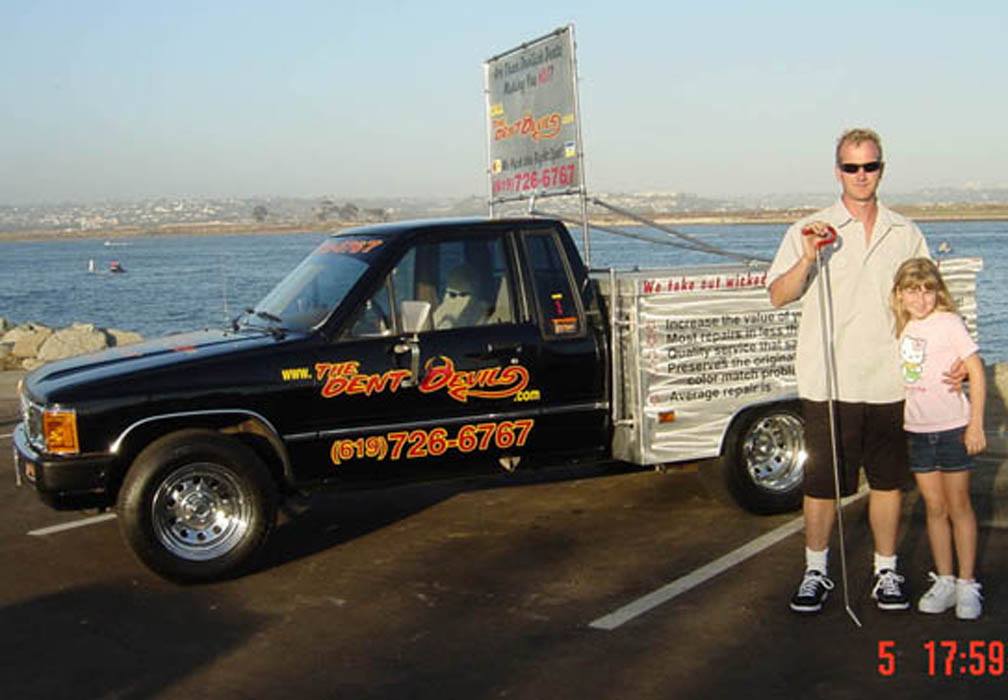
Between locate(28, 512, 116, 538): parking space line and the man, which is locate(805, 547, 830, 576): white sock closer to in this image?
the man

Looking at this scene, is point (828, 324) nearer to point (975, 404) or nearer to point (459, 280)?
point (975, 404)

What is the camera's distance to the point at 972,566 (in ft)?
17.2

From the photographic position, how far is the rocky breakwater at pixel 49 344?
69.2 ft

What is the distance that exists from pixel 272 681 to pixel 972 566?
3.13m

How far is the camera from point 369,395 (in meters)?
6.44

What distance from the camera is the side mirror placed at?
651 centimetres

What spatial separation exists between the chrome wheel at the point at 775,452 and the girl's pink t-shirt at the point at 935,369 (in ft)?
7.25

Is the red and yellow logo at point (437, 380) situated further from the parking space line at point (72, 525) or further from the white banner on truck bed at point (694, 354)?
the parking space line at point (72, 525)

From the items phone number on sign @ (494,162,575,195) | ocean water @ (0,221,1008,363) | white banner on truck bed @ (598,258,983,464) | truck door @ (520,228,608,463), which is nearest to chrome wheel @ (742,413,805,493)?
white banner on truck bed @ (598,258,983,464)

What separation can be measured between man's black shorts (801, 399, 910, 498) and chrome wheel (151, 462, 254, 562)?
9.72 feet

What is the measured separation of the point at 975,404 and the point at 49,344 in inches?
A: 774

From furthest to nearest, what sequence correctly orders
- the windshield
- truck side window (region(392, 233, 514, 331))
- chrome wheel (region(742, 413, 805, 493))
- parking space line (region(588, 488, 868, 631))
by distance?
chrome wheel (region(742, 413, 805, 493)) → truck side window (region(392, 233, 514, 331)) → the windshield → parking space line (region(588, 488, 868, 631))

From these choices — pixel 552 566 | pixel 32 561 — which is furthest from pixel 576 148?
pixel 32 561
